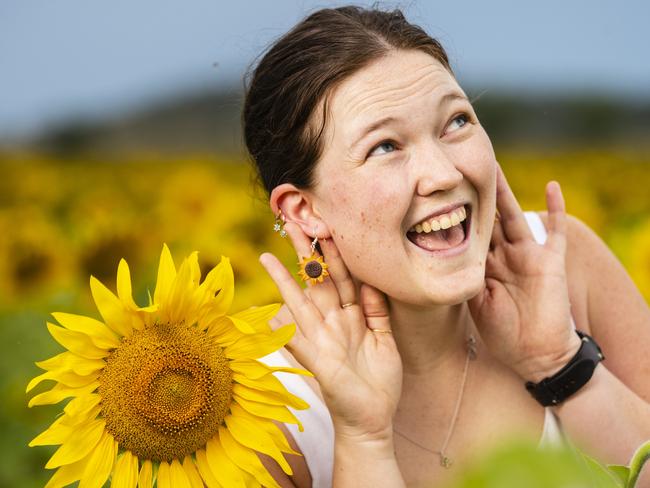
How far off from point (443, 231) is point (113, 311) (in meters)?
0.77

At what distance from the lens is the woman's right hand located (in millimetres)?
1885

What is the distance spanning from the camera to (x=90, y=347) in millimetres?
1635

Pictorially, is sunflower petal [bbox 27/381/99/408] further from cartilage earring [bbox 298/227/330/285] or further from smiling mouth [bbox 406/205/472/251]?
smiling mouth [bbox 406/205/472/251]

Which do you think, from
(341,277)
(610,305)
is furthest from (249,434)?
(610,305)

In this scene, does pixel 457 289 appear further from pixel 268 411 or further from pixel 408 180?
pixel 268 411

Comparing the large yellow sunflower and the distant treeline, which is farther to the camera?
the distant treeline

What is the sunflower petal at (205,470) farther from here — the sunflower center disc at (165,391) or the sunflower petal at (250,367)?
the sunflower petal at (250,367)

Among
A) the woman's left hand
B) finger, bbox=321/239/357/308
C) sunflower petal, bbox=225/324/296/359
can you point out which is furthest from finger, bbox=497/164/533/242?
sunflower petal, bbox=225/324/296/359

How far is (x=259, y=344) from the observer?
1723 millimetres

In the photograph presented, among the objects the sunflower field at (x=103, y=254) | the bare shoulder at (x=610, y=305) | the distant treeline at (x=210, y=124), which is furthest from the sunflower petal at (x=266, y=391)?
the distant treeline at (x=210, y=124)

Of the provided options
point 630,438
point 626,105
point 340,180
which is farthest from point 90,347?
point 626,105

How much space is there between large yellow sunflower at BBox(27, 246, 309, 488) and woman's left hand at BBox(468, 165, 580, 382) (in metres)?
0.72

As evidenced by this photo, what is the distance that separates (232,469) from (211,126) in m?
29.3

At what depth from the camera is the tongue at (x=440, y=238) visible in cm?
199
